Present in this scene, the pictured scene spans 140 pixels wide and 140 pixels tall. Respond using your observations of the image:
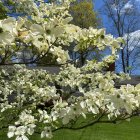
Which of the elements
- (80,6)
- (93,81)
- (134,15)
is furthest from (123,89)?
(134,15)

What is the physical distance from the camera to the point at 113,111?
9.82ft

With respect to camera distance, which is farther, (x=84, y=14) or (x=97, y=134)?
(x=84, y=14)

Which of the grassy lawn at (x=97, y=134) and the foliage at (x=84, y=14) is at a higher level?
the foliage at (x=84, y=14)

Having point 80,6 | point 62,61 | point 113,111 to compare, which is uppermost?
point 80,6

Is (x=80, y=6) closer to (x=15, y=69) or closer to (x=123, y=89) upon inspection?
(x=15, y=69)

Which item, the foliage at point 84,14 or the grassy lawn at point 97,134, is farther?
the foliage at point 84,14

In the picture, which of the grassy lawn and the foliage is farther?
the foliage

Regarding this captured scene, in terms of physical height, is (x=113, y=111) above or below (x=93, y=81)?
below

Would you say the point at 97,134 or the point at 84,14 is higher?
the point at 84,14

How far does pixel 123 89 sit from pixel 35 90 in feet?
7.25

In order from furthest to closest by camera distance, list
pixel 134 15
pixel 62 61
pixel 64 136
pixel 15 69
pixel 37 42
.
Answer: pixel 134 15 → pixel 64 136 → pixel 15 69 → pixel 62 61 → pixel 37 42

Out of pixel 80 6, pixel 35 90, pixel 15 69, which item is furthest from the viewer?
pixel 80 6

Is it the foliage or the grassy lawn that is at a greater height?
the foliage

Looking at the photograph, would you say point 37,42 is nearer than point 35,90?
Yes
